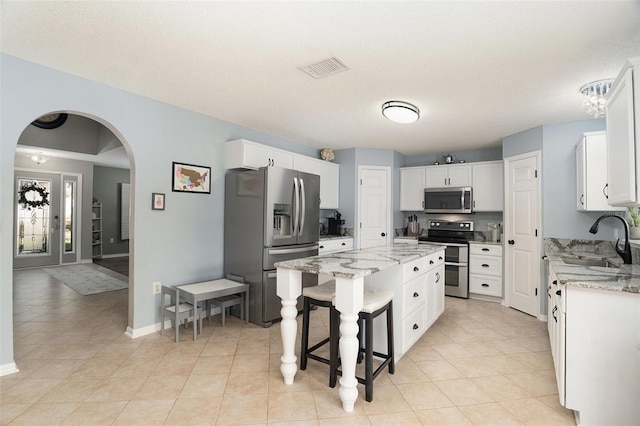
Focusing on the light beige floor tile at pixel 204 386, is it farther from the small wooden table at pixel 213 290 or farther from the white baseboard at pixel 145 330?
the white baseboard at pixel 145 330

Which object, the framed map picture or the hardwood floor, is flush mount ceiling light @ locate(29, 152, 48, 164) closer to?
the hardwood floor

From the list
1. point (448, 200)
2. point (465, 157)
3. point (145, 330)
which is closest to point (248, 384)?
point (145, 330)

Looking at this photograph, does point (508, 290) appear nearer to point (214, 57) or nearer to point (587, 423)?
point (587, 423)

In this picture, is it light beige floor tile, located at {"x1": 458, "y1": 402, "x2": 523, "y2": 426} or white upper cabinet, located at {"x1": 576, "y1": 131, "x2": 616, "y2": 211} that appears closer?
light beige floor tile, located at {"x1": 458, "y1": 402, "x2": 523, "y2": 426}

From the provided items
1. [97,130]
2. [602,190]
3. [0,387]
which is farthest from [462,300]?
[97,130]

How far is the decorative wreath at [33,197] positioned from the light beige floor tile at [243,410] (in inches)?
284

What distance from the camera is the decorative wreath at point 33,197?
6613 millimetres

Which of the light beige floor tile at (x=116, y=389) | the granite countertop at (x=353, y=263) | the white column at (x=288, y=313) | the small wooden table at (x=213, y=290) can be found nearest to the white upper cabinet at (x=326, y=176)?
the small wooden table at (x=213, y=290)

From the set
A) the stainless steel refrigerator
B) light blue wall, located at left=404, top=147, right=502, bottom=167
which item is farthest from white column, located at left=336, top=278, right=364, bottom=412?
light blue wall, located at left=404, top=147, right=502, bottom=167

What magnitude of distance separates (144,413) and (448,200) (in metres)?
4.73

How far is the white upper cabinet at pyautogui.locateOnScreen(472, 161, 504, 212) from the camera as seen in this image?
4849 mm

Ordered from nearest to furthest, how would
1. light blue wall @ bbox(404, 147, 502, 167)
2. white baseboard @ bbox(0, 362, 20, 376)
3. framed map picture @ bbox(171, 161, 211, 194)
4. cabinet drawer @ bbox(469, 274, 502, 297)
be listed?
white baseboard @ bbox(0, 362, 20, 376) → framed map picture @ bbox(171, 161, 211, 194) → cabinet drawer @ bbox(469, 274, 502, 297) → light blue wall @ bbox(404, 147, 502, 167)

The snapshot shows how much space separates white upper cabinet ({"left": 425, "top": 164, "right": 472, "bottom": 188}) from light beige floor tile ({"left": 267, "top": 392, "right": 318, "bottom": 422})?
13.7 ft

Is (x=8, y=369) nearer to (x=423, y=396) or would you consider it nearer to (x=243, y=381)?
(x=243, y=381)
